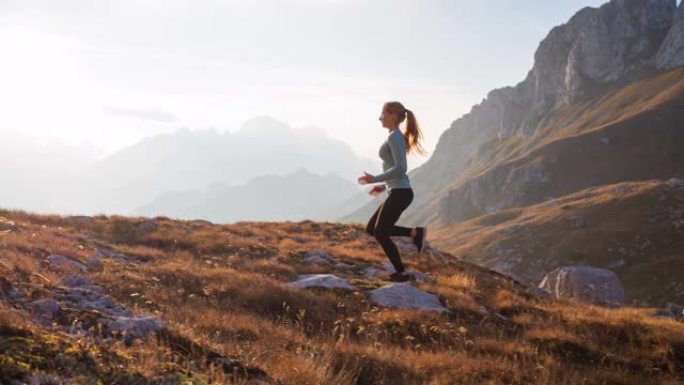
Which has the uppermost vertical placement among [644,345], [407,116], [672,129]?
[672,129]

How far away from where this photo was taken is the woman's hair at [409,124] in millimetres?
11594

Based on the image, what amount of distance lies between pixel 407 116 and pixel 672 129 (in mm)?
182434

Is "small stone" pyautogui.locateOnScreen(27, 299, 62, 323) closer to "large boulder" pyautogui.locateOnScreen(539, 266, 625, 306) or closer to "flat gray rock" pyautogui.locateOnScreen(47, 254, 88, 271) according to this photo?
"flat gray rock" pyautogui.locateOnScreen(47, 254, 88, 271)

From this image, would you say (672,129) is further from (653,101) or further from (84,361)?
(84,361)

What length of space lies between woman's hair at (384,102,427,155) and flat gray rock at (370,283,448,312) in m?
3.04

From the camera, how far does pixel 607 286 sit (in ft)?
95.6

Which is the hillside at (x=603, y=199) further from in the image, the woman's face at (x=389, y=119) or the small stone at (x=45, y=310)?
the small stone at (x=45, y=310)

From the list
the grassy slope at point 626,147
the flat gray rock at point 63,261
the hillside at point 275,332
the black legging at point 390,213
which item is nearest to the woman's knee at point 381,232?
the black legging at point 390,213

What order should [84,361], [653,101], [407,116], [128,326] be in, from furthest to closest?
[653,101]
[407,116]
[128,326]
[84,361]

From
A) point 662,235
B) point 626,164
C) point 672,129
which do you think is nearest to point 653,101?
point 672,129

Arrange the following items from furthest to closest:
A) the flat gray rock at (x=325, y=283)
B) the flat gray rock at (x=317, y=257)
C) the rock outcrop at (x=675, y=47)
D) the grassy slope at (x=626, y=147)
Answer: the rock outcrop at (x=675, y=47), the grassy slope at (x=626, y=147), the flat gray rock at (x=317, y=257), the flat gray rock at (x=325, y=283)

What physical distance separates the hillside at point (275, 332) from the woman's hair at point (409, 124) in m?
3.17

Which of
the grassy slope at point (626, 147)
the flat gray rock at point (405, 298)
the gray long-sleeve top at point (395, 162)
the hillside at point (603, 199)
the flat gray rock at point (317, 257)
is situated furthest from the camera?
the grassy slope at point (626, 147)

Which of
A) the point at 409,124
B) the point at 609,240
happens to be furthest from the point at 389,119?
the point at 609,240
